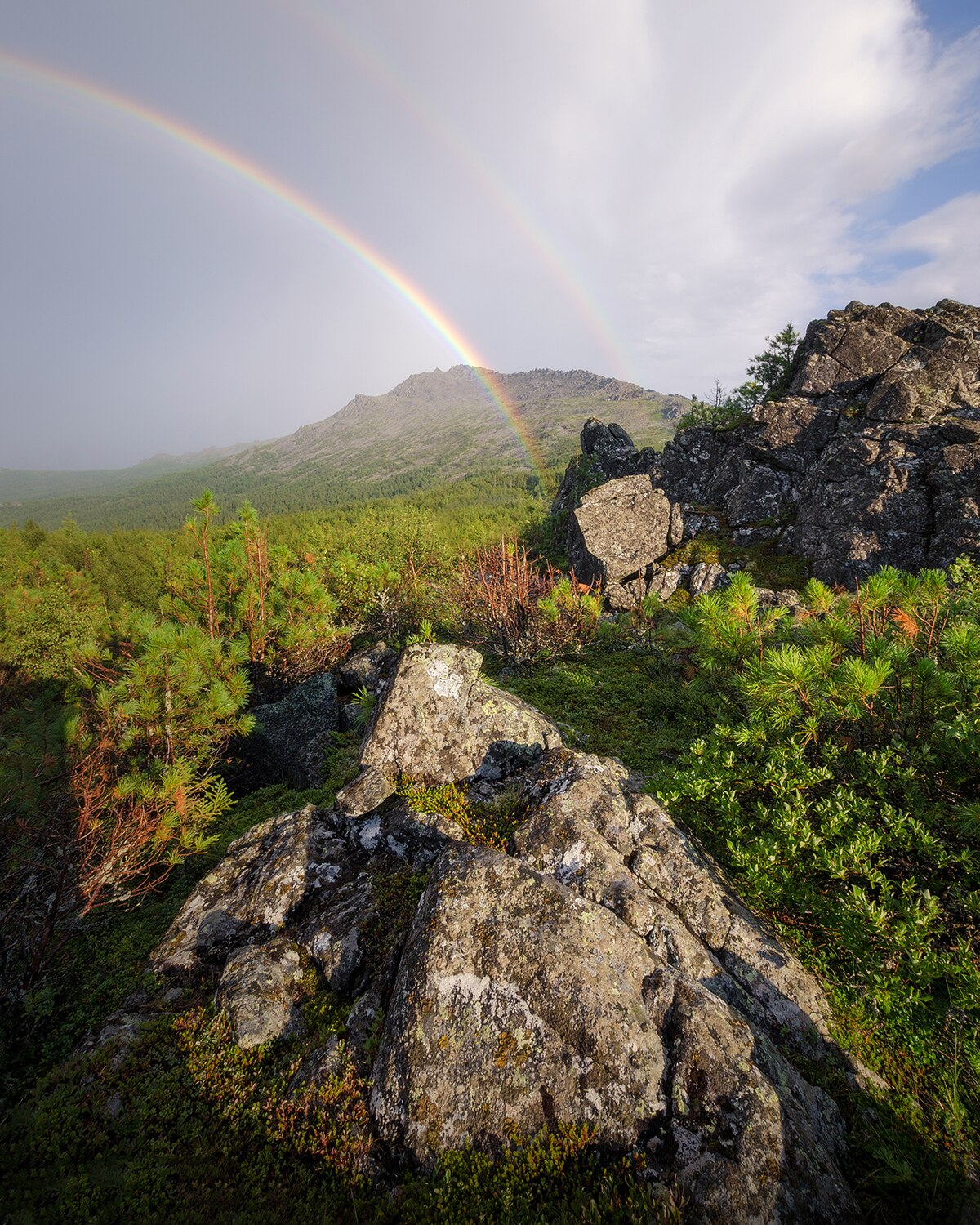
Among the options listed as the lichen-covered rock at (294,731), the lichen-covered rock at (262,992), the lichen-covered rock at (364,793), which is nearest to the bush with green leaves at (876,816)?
the lichen-covered rock at (364,793)

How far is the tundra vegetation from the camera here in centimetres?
270

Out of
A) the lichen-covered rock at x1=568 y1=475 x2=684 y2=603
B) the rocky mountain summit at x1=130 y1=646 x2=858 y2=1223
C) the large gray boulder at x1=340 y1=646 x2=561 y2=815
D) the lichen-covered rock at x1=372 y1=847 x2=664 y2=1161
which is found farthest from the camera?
the lichen-covered rock at x1=568 y1=475 x2=684 y2=603

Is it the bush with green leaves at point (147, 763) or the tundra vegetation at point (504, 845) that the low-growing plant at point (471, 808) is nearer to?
the tundra vegetation at point (504, 845)

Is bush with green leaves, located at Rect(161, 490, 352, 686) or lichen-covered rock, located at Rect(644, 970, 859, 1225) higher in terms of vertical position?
bush with green leaves, located at Rect(161, 490, 352, 686)

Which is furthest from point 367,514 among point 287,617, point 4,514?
point 4,514

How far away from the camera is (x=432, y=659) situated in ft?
22.9

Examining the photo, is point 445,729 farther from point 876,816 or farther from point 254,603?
point 254,603

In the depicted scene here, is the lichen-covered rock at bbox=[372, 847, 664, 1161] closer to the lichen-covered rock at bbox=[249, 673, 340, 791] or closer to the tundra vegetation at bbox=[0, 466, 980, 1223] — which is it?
the tundra vegetation at bbox=[0, 466, 980, 1223]

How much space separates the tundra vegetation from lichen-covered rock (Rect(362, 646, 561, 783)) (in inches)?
17.9

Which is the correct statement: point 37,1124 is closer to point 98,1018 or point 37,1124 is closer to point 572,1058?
point 98,1018

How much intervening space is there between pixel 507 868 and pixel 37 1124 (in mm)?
3293

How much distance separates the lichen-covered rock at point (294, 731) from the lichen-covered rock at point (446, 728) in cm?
289

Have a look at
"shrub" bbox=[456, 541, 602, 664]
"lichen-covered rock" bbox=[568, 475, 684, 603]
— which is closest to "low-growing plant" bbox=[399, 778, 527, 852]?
"shrub" bbox=[456, 541, 602, 664]

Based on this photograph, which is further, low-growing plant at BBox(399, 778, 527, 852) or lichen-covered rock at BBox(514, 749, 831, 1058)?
low-growing plant at BBox(399, 778, 527, 852)
